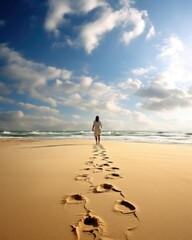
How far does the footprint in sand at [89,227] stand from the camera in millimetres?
1624

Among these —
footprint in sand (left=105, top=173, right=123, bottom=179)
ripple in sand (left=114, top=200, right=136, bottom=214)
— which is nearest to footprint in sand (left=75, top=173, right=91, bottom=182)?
footprint in sand (left=105, top=173, right=123, bottom=179)

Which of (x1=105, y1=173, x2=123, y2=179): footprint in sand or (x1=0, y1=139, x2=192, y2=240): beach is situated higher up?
(x1=105, y1=173, x2=123, y2=179): footprint in sand

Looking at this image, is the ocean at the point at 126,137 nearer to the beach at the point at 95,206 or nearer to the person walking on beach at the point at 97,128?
the person walking on beach at the point at 97,128

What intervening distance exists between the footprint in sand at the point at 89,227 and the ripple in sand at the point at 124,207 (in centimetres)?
32

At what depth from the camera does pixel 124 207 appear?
217cm

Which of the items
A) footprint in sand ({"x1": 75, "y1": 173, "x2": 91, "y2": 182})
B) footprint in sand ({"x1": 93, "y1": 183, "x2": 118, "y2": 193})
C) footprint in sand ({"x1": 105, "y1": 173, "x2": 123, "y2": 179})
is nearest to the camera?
footprint in sand ({"x1": 93, "y1": 183, "x2": 118, "y2": 193})

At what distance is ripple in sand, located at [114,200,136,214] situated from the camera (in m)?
2.06

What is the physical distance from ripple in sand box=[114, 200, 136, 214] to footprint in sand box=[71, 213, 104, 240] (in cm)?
32

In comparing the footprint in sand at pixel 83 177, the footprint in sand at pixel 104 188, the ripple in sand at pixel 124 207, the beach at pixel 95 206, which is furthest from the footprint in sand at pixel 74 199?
the footprint in sand at pixel 83 177

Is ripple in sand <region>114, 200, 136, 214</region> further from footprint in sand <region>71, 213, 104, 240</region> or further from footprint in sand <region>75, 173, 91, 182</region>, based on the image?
footprint in sand <region>75, 173, 91, 182</region>

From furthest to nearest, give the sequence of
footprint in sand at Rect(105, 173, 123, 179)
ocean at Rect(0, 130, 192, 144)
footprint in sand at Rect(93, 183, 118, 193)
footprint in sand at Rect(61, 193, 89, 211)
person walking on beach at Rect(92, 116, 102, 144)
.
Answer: ocean at Rect(0, 130, 192, 144) → person walking on beach at Rect(92, 116, 102, 144) → footprint in sand at Rect(105, 173, 123, 179) → footprint in sand at Rect(93, 183, 118, 193) → footprint in sand at Rect(61, 193, 89, 211)

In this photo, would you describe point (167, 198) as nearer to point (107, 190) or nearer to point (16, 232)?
point (107, 190)

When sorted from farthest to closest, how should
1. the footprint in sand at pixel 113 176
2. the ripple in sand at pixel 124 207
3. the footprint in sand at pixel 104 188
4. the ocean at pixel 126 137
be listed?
the ocean at pixel 126 137 < the footprint in sand at pixel 113 176 < the footprint in sand at pixel 104 188 < the ripple in sand at pixel 124 207

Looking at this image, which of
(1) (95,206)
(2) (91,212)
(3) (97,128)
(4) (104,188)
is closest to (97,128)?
(3) (97,128)
